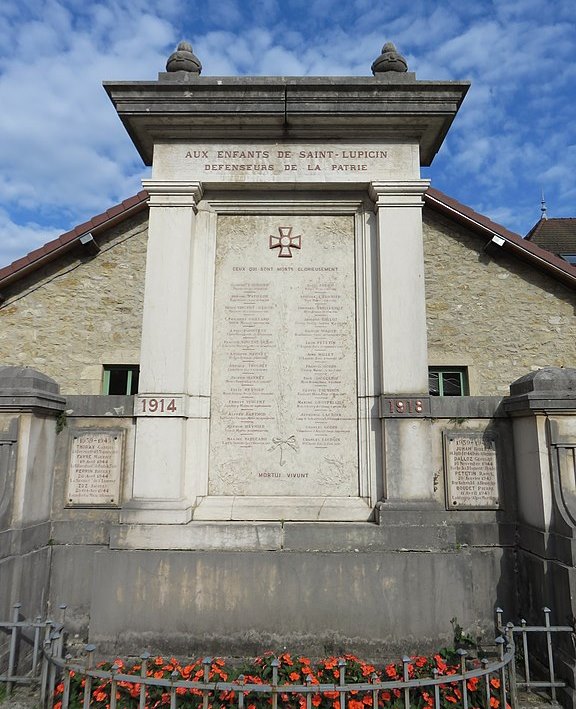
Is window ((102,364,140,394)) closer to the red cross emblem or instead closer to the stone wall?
the stone wall

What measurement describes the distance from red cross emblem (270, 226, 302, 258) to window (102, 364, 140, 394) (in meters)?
6.18

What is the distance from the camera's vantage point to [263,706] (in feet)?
10.6

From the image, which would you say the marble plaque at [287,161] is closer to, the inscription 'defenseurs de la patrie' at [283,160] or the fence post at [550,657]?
the inscription 'defenseurs de la patrie' at [283,160]

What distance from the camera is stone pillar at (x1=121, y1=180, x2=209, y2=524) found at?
4398 mm

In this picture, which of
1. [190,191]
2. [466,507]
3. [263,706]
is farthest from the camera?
[190,191]

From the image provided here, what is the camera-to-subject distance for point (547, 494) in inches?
164

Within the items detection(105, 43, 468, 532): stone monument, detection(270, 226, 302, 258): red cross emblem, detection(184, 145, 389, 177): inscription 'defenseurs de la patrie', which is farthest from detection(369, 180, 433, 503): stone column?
detection(270, 226, 302, 258): red cross emblem

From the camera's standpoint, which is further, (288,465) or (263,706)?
(288,465)

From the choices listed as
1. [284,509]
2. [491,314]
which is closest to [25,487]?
[284,509]

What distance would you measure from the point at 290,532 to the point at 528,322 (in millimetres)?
8132

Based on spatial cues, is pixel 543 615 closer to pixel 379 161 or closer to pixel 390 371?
pixel 390 371

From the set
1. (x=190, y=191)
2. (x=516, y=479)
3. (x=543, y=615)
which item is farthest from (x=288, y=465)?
(x=190, y=191)

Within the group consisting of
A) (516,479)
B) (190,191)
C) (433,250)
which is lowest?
(516,479)

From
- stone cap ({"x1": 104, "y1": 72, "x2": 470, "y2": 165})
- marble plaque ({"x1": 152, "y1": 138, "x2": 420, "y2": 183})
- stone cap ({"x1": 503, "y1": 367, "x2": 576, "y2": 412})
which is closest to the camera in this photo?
stone cap ({"x1": 503, "y1": 367, "x2": 576, "y2": 412})
